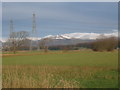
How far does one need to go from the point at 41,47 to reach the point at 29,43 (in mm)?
11902

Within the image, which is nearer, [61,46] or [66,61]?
[66,61]

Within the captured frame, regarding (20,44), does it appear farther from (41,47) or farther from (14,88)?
(14,88)

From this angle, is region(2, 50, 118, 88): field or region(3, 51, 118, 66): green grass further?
Answer: region(3, 51, 118, 66): green grass

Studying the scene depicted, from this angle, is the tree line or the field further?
the tree line

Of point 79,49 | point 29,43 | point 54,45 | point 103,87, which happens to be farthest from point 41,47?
point 103,87

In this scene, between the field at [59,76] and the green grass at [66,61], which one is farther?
the green grass at [66,61]

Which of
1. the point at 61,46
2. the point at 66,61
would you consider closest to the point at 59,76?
the point at 66,61

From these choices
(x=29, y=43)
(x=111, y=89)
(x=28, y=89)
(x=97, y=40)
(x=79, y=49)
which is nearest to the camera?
(x=28, y=89)

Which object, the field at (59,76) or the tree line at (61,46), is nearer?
the field at (59,76)

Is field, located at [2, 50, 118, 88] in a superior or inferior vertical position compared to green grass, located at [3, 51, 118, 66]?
superior

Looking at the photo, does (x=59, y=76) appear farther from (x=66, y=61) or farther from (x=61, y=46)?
(x=61, y=46)

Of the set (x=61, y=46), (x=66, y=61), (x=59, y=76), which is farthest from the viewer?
(x=61, y=46)

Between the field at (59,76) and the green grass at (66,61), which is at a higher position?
the field at (59,76)

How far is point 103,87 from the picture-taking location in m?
9.08
